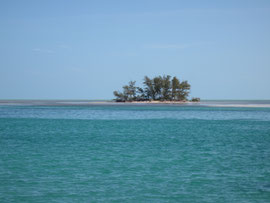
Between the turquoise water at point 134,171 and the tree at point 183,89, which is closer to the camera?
the turquoise water at point 134,171

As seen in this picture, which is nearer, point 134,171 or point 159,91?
point 134,171

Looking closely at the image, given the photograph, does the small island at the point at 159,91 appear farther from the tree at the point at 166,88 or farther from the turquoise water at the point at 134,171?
the turquoise water at the point at 134,171

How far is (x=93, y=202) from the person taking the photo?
13.9 meters

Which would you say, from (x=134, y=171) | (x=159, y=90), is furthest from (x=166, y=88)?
(x=134, y=171)

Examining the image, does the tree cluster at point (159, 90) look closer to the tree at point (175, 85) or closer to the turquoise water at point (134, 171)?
the tree at point (175, 85)

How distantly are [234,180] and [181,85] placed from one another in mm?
107284

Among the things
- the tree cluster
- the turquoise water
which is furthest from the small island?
the turquoise water

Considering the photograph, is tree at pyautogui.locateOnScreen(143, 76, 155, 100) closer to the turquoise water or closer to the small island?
the small island

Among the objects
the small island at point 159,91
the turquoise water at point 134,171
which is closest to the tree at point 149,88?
the small island at point 159,91

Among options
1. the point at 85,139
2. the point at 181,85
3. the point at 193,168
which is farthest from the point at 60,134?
the point at 181,85

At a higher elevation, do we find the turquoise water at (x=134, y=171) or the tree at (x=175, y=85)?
the tree at (x=175, y=85)

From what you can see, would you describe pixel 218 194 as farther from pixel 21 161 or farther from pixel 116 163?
pixel 21 161

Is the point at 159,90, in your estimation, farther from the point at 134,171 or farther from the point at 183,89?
the point at 134,171

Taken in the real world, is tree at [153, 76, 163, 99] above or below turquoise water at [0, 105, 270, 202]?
above
